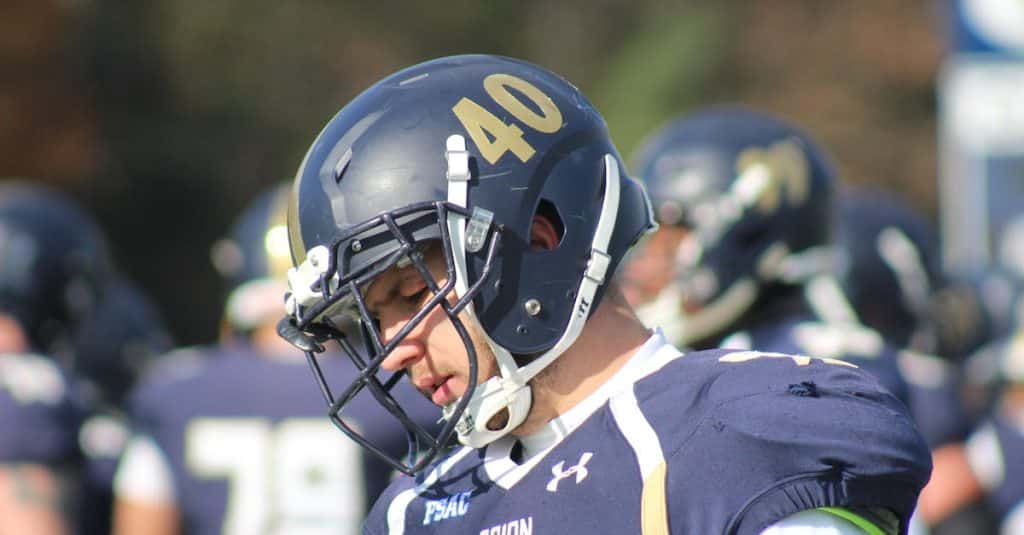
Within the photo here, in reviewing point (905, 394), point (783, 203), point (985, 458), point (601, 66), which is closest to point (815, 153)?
point (783, 203)

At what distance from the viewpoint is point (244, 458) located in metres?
4.47

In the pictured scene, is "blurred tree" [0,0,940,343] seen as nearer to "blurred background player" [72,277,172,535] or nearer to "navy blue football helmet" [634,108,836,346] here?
"blurred background player" [72,277,172,535]

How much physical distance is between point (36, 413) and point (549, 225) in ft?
8.83

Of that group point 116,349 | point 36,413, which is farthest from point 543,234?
point 116,349

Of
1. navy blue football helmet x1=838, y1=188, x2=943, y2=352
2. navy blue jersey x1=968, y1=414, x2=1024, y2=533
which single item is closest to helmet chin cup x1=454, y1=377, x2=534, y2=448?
navy blue jersey x1=968, y1=414, x2=1024, y2=533

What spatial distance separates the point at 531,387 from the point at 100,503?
10.6ft

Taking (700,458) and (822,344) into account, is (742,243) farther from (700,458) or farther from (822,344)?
(700,458)

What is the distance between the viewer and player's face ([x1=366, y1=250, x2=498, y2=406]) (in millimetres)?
2322

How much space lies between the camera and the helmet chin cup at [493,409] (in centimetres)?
234

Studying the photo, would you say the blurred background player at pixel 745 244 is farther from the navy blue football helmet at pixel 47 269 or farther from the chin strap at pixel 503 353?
the navy blue football helmet at pixel 47 269

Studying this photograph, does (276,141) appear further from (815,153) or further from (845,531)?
(845,531)

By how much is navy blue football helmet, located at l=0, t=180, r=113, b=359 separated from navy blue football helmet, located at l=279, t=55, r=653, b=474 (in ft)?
9.70

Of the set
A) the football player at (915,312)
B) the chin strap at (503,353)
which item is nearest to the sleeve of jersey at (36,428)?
the football player at (915,312)

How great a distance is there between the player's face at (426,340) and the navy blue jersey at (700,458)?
0.48 feet
